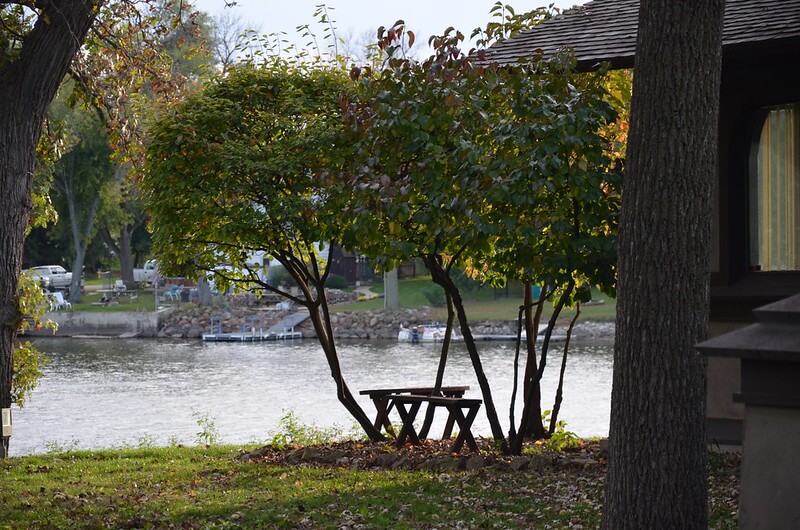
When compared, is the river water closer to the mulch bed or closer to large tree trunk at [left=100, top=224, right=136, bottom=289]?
the mulch bed

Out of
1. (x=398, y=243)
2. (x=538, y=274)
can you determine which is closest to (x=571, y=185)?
(x=538, y=274)

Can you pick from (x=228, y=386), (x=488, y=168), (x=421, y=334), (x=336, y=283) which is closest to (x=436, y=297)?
(x=421, y=334)

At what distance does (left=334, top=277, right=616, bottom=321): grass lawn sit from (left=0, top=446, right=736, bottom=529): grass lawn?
40235mm

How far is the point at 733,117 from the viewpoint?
33.5ft

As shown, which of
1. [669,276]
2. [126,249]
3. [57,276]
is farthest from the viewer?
[126,249]

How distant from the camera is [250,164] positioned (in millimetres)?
12766

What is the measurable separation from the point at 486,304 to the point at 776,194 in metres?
43.5

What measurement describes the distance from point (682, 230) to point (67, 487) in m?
6.83

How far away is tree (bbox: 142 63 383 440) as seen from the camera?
42.1ft

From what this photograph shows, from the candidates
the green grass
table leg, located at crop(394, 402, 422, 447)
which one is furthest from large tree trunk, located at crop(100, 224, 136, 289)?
table leg, located at crop(394, 402, 422, 447)

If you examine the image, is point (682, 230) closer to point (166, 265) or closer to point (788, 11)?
point (788, 11)

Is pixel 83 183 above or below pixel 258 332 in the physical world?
above

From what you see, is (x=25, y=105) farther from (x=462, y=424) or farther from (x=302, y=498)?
(x=462, y=424)

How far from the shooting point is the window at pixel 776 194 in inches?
399
